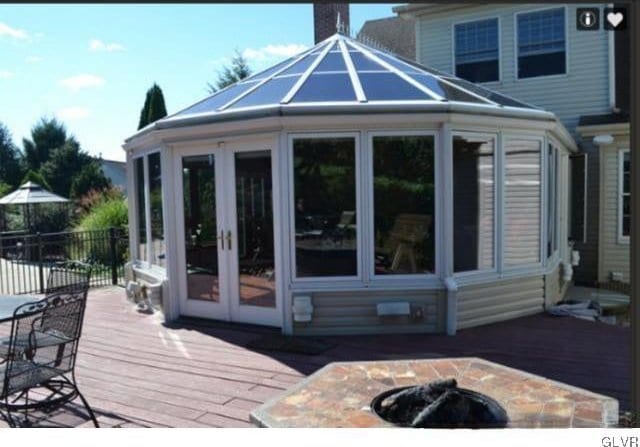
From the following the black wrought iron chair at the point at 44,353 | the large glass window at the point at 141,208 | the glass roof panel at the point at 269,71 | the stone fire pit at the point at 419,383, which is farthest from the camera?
the large glass window at the point at 141,208

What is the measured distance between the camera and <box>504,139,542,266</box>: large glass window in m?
6.45

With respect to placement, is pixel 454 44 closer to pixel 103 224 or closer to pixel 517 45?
pixel 517 45

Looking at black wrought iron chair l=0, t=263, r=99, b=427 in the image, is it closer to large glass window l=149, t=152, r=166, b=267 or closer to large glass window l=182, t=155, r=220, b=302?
large glass window l=182, t=155, r=220, b=302

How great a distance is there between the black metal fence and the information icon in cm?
802

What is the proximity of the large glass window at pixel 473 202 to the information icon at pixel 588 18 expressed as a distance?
3.09 m

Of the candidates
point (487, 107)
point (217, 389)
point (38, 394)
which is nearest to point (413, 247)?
point (487, 107)

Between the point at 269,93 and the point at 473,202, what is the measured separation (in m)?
2.66

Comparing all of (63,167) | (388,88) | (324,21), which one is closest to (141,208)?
(388,88)

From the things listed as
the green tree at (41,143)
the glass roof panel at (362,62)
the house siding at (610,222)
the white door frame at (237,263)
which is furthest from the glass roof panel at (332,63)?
the green tree at (41,143)

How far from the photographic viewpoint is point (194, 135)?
6320 mm

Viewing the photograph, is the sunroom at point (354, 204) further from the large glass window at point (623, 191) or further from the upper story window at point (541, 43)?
the upper story window at point (541, 43)

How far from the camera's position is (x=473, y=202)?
616 cm

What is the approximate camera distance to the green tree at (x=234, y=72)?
2205cm

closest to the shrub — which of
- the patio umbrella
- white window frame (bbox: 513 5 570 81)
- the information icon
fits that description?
the patio umbrella
